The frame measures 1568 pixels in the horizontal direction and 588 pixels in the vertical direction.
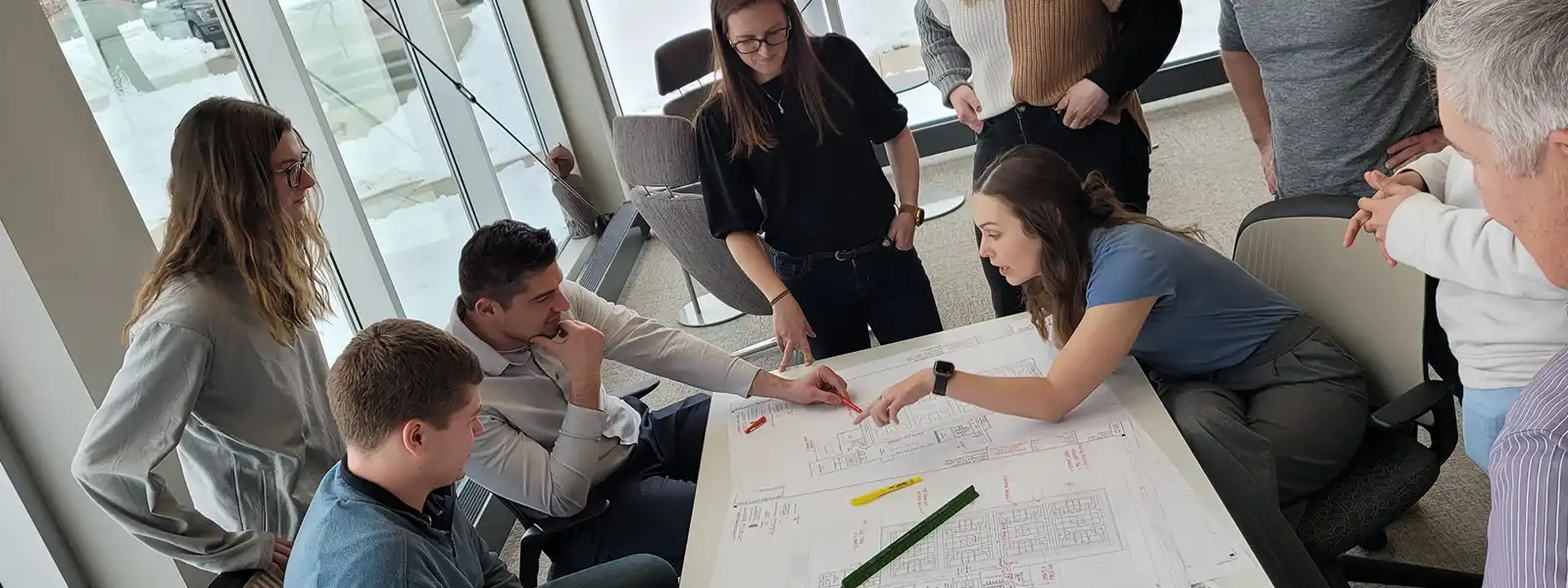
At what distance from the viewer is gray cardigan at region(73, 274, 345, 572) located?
1538mm

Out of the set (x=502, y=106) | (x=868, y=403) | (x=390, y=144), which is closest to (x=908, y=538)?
(x=868, y=403)

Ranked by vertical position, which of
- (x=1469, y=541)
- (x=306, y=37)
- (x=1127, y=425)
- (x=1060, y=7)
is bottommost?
(x=1469, y=541)

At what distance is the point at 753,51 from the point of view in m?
2.15

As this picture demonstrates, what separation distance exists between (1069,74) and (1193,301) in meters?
0.62

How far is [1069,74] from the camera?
2180 mm

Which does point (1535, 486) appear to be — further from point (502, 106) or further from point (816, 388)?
point (502, 106)

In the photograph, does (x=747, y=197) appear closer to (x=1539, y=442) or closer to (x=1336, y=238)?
(x=1336, y=238)

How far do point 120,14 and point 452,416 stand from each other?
5.50 ft

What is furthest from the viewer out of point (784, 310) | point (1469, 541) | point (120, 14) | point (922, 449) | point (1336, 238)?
point (120, 14)

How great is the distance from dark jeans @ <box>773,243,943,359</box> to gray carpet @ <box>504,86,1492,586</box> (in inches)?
44.3

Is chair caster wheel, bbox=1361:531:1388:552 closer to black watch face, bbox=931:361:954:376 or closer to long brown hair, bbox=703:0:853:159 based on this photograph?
black watch face, bbox=931:361:954:376

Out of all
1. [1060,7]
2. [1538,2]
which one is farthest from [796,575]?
[1060,7]

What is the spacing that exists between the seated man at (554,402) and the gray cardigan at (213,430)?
276 millimetres

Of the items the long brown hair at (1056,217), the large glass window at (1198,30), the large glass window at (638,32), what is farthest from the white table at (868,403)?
the large glass window at (1198,30)
